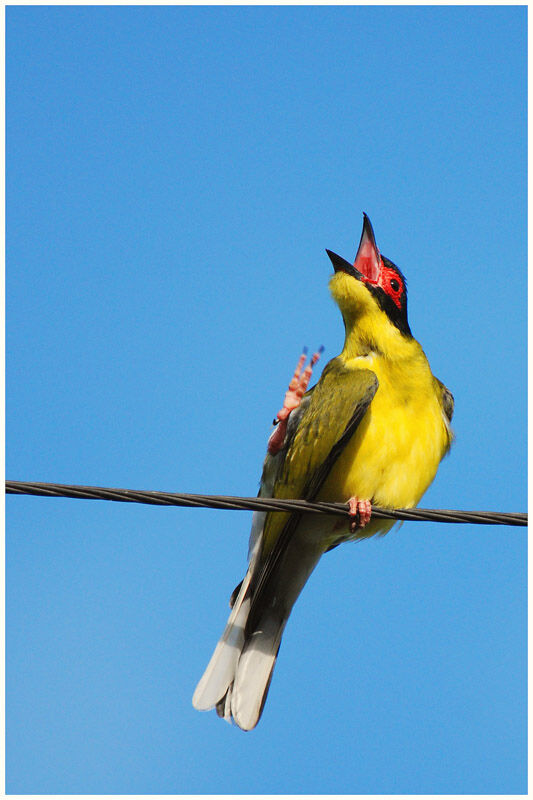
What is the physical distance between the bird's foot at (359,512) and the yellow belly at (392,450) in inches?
7.0

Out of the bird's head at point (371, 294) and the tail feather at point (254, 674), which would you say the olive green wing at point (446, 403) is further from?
the tail feather at point (254, 674)

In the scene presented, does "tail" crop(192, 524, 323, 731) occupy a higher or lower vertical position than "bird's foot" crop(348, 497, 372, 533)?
lower

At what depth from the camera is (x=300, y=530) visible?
20.3ft

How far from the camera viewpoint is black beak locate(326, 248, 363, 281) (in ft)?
22.3

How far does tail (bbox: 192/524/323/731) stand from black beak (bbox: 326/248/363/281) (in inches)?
81.5

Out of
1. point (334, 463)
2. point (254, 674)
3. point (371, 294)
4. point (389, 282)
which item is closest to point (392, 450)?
point (334, 463)

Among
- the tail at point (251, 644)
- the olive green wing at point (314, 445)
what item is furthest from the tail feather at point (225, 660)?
the olive green wing at point (314, 445)

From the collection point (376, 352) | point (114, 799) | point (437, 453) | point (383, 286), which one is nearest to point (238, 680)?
point (114, 799)

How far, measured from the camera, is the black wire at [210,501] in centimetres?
409

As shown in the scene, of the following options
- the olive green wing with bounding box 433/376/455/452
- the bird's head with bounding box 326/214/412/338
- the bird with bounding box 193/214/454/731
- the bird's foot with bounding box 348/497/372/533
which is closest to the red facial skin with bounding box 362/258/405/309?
the bird's head with bounding box 326/214/412/338

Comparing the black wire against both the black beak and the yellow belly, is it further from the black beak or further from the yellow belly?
the black beak

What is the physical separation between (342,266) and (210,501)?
3.11 metres

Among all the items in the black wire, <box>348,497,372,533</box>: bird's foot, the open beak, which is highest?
the open beak

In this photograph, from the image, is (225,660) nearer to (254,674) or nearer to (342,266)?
(254,674)
